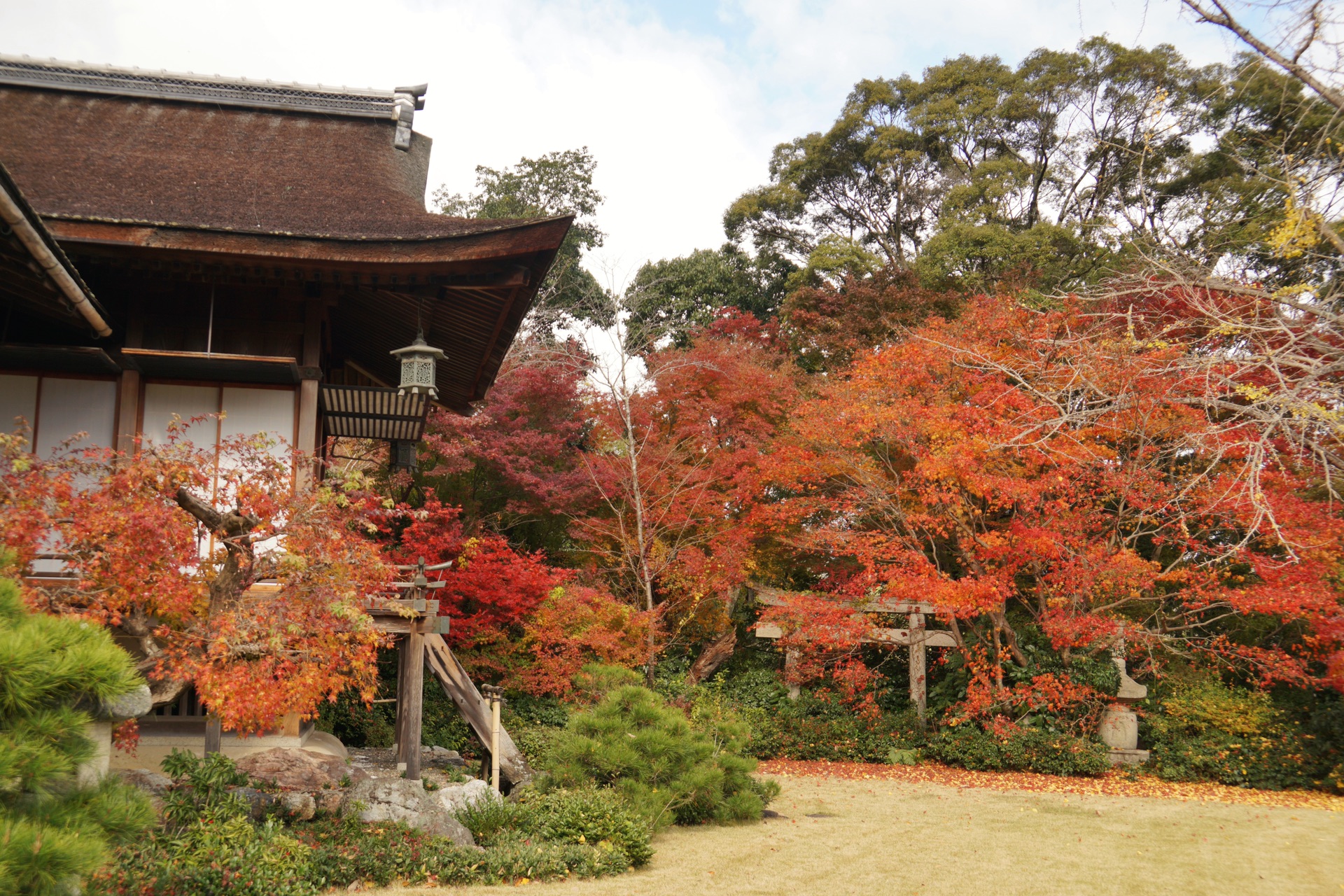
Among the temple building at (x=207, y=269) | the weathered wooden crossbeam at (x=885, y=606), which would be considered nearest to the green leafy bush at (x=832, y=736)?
the weathered wooden crossbeam at (x=885, y=606)

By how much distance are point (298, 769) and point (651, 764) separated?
10.1ft

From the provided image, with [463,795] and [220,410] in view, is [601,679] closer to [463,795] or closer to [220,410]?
[463,795]

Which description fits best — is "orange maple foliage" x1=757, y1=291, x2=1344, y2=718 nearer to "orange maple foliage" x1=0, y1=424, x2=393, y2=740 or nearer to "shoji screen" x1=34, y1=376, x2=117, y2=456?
"orange maple foliage" x1=0, y1=424, x2=393, y2=740

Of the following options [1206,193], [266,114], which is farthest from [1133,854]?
[1206,193]

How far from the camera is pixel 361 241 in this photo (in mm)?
6727

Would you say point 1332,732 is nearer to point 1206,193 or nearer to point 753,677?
point 753,677

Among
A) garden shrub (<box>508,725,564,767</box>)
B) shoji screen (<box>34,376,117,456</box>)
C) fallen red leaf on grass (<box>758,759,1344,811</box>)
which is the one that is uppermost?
shoji screen (<box>34,376,117,456</box>)

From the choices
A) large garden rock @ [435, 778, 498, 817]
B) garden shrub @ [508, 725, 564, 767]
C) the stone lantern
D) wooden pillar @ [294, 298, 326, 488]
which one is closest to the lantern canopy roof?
wooden pillar @ [294, 298, 326, 488]

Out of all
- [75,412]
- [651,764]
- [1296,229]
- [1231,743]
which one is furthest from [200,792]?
[1231,743]

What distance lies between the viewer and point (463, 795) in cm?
782

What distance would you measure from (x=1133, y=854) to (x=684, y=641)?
9.17 m

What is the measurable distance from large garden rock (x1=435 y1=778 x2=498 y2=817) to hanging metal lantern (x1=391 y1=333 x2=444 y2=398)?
3.42 m

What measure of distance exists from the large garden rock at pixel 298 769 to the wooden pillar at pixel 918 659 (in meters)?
9.38

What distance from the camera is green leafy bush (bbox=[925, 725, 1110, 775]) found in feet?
41.9
